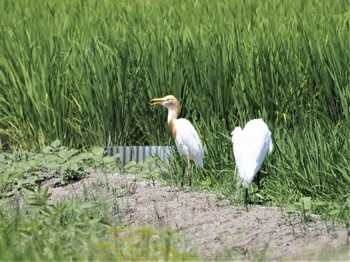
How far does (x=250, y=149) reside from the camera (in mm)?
6340

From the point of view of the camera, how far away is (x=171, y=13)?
34.9ft

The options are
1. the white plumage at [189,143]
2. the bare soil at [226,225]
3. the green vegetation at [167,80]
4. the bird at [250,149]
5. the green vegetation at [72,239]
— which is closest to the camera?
the green vegetation at [72,239]

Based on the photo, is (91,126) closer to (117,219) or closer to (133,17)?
(133,17)

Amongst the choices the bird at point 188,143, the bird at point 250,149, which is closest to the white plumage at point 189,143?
the bird at point 188,143

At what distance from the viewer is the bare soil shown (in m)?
4.95

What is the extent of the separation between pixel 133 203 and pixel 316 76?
259 centimetres

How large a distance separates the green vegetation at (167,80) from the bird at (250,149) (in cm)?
78

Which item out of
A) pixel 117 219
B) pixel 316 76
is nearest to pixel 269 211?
pixel 117 219

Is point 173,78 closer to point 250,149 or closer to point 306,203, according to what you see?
point 250,149

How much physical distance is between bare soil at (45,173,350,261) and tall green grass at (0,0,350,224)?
3.25 feet

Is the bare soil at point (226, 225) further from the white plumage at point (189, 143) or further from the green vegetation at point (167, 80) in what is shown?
the green vegetation at point (167, 80)

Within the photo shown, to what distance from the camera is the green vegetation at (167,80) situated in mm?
8328

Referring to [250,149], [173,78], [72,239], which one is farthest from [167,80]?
[72,239]

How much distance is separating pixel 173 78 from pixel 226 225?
334cm
